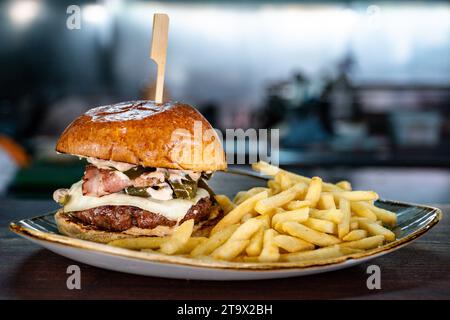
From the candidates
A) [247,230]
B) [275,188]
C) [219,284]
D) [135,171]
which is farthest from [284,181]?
[219,284]

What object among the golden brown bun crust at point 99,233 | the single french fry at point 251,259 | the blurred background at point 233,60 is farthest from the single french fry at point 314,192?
the blurred background at point 233,60

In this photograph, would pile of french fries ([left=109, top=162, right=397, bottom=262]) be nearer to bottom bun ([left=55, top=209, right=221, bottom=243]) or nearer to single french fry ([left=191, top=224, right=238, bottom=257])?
single french fry ([left=191, top=224, right=238, bottom=257])

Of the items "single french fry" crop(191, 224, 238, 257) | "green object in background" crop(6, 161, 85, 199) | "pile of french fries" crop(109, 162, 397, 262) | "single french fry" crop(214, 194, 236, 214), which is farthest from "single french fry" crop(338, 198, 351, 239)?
"green object in background" crop(6, 161, 85, 199)

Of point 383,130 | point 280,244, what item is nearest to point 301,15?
point 383,130

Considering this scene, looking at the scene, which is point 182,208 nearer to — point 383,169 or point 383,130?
point 383,169

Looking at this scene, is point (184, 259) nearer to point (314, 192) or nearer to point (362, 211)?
point (314, 192)

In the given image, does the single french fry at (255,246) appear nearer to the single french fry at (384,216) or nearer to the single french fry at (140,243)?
the single french fry at (140,243)
